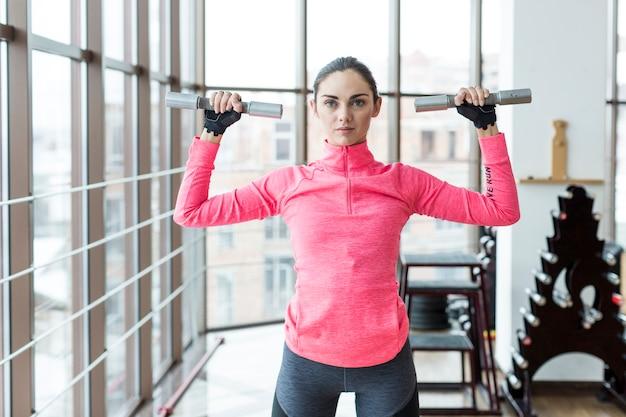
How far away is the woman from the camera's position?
→ 1525 mm

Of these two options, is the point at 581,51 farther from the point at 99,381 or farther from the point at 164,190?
the point at 99,381

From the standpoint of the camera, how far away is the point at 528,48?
4004 millimetres

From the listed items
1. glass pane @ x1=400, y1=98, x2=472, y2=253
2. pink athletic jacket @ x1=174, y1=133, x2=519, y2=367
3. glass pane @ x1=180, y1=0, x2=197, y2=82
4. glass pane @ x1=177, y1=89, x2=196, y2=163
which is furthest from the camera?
glass pane @ x1=400, y1=98, x2=472, y2=253

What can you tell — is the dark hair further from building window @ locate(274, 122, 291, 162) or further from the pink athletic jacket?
building window @ locate(274, 122, 291, 162)

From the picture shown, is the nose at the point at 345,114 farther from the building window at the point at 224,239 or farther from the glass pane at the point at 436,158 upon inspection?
the glass pane at the point at 436,158

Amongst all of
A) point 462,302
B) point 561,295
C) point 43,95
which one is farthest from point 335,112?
point 462,302

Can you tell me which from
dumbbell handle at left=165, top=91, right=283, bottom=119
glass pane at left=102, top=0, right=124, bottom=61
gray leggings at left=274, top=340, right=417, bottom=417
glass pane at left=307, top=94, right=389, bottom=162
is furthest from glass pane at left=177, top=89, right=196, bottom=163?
gray leggings at left=274, top=340, right=417, bottom=417

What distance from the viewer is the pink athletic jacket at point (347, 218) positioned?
152 centimetres

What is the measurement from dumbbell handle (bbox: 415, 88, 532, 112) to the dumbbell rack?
1954mm

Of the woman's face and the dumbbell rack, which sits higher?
the woman's face

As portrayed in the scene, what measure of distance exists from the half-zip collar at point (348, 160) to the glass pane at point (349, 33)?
11.7 ft

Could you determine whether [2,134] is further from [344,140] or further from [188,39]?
[188,39]

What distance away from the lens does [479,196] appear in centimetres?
164

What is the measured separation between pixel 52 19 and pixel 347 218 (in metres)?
1.64
